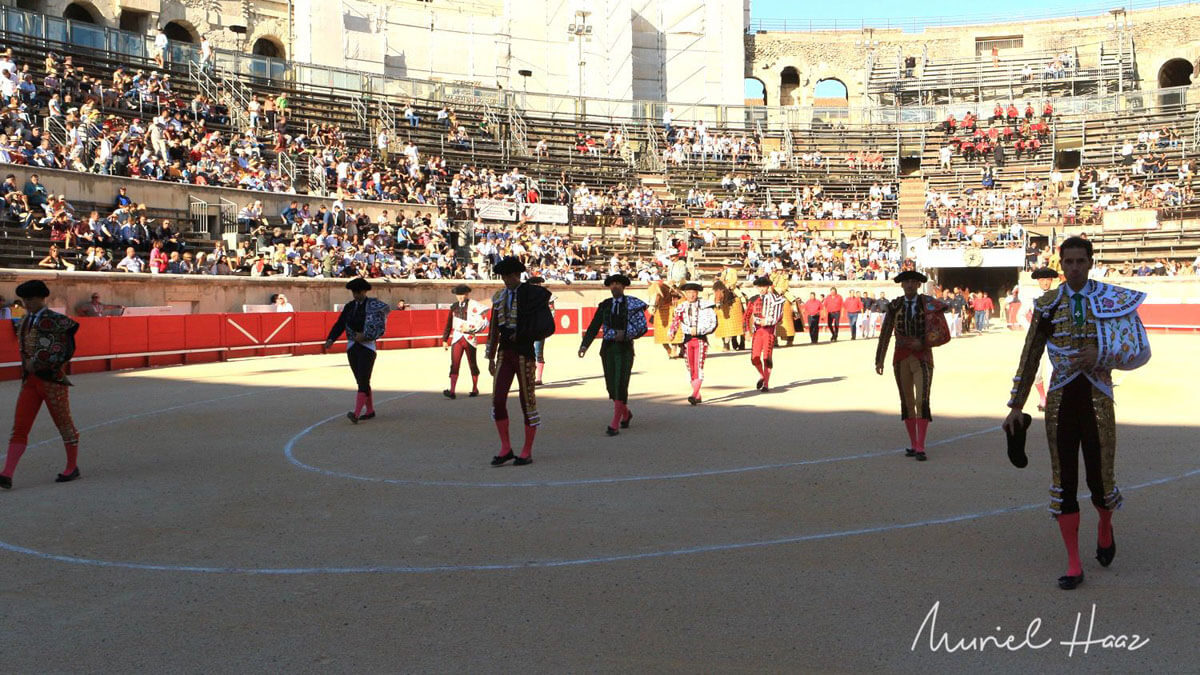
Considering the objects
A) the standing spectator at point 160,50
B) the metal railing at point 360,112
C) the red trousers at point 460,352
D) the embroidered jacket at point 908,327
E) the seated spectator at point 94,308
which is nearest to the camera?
the embroidered jacket at point 908,327

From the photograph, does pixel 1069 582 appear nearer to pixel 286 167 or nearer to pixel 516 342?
pixel 516 342

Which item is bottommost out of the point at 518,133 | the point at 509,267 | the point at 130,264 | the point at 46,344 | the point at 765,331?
the point at 765,331

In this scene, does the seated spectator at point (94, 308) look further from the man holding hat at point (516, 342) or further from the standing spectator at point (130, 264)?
the man holding hat at point (516, 342)

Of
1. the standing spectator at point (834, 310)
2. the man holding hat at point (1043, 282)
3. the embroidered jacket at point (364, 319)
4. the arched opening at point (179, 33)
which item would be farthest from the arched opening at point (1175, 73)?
the embroidered jacket at point (364, 319)

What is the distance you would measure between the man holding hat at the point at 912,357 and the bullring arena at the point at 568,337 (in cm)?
35

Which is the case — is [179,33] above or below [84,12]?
below

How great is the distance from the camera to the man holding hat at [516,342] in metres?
10.1

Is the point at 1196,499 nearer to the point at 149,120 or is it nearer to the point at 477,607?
the point at 477,607

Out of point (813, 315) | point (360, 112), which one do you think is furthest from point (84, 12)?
point (813, 315)

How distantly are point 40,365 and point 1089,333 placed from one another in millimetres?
8094

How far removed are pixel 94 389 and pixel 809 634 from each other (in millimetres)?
15571

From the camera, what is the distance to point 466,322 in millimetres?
16172

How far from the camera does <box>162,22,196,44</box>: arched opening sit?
154ft

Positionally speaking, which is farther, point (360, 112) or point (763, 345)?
point (360, 112)
